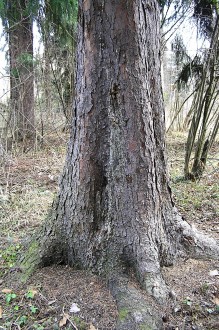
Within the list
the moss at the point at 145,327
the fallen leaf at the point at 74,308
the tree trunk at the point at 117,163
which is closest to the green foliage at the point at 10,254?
the tree trunk at the point at 117,163

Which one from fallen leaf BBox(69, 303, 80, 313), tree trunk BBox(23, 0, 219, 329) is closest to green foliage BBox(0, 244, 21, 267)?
tree trunk BBox(23, 0, 219, 329)

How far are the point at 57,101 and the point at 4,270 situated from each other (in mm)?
5250

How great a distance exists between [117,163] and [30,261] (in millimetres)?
1052

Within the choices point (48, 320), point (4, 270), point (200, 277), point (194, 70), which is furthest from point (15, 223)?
point (194, 70)

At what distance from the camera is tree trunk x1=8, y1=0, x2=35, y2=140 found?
6.00m

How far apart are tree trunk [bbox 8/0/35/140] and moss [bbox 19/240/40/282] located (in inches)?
152

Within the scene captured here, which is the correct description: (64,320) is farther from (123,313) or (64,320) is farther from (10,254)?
(10,254)

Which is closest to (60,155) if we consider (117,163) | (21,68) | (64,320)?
(21,68)

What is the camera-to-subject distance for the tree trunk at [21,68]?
6.00m

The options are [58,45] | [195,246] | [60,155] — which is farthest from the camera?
[58,45]

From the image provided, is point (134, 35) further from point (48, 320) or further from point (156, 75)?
point (48, 320)

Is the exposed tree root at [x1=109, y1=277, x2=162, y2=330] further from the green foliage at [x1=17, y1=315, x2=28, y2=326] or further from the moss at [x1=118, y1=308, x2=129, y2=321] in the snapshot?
the green foliage at [x1=17, y1=315, x2=28, y2=326]

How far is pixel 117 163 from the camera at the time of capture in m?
2.03

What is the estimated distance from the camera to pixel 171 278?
215 centimetres
